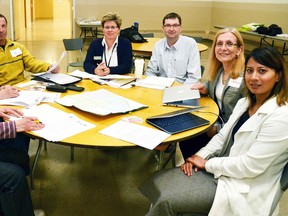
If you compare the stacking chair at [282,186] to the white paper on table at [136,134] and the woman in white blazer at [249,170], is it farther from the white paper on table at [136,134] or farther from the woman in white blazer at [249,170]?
the white paper on table at [136,134]

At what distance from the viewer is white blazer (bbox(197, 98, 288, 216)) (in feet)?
4.28

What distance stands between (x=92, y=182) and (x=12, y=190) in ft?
2.88

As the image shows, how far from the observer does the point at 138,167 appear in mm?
2621

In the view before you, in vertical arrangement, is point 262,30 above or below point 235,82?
above

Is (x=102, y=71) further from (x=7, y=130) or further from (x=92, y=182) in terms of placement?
(x=7, y=130)

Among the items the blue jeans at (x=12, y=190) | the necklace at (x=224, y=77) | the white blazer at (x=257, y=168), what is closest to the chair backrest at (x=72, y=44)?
the necklace at (x=224, y=77)

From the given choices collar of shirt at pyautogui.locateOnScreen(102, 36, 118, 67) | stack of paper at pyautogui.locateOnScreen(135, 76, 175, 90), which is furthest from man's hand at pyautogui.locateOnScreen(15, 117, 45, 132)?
collar of shirt at pyautogui.locateOnScreen(102, 36, 118, 67)

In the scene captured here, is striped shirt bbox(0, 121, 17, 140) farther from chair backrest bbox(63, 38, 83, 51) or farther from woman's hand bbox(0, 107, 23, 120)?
chair backrest bbox(63, 38, 83, 51)

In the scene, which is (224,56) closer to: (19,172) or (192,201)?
(192,201)

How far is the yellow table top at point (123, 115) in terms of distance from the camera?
4.71 feet

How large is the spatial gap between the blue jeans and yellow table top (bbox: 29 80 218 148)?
255 mm

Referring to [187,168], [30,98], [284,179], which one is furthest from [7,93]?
[284,179]

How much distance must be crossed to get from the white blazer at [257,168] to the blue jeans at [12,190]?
0.98 m

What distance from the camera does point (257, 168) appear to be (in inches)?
52.7
